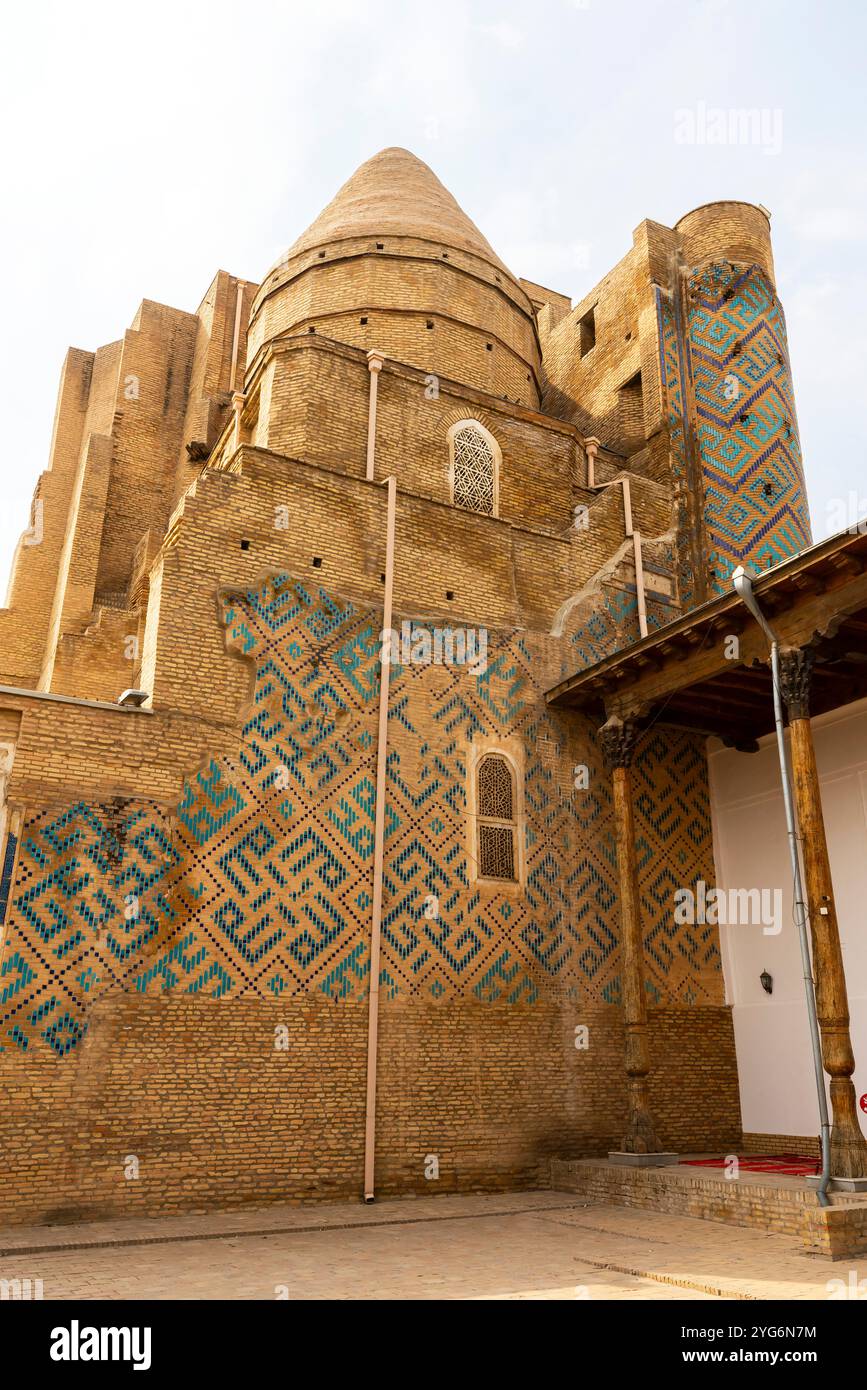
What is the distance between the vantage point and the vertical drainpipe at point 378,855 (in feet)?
31.5

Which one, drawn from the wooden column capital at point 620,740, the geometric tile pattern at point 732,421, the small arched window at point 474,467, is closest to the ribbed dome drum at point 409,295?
the small arched window at point 474,467

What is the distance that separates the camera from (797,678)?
945 cm

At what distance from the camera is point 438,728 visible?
37.4 feet

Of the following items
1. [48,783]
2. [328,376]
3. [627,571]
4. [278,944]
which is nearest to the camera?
[48,783]

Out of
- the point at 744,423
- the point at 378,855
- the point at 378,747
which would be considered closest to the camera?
the point at 378,855

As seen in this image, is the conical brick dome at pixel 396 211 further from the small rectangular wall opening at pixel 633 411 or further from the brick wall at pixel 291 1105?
the brick wall at pixel 291 1105

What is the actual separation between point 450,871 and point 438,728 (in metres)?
1.56

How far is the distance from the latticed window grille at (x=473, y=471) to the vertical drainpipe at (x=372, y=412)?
121 cm

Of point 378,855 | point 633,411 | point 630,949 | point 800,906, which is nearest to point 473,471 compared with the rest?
point 633,411

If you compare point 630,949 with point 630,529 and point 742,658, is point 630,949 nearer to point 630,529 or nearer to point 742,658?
point 742,658

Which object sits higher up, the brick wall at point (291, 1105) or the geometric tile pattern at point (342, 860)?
the geometric tile pattern at point (342, 860)

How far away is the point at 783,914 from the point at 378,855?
200 inches
